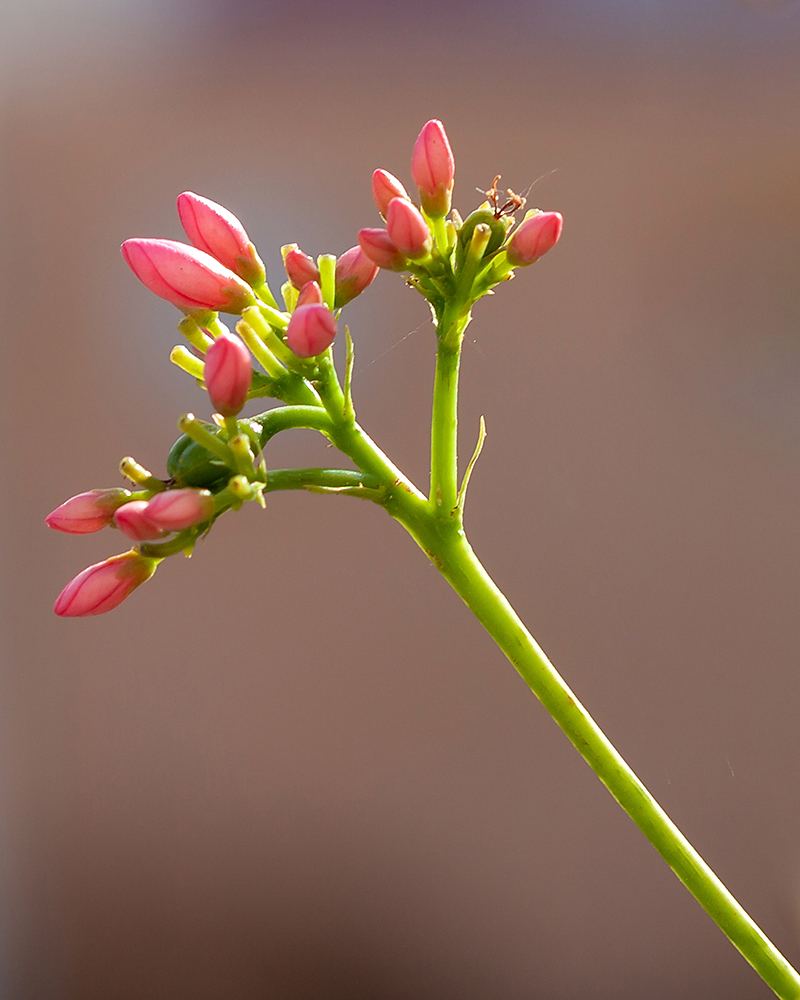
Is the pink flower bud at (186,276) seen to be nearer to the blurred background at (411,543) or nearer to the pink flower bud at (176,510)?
the pink flower bud at (176,510)

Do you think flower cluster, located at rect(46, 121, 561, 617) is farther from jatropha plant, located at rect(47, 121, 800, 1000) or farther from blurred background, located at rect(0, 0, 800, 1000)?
blurred background, located at rect(0, 0, 800, 1000)

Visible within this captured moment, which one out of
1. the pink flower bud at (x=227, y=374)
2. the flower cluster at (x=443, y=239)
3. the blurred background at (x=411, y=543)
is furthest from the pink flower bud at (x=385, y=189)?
the blurred background at (x=411, y=543)

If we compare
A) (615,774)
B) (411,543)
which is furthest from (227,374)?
(411,543)

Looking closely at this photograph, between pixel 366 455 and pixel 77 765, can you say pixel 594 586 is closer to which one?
pixel 77 765

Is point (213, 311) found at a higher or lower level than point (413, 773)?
higher

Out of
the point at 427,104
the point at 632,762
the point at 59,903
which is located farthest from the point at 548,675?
the point at 59,903

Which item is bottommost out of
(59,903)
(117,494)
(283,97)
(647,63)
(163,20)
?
(59,903)
